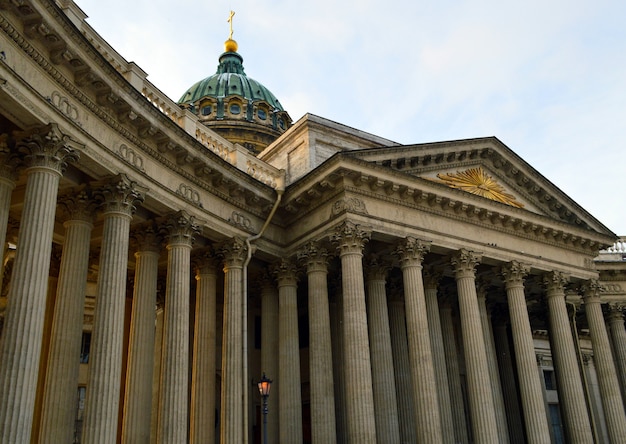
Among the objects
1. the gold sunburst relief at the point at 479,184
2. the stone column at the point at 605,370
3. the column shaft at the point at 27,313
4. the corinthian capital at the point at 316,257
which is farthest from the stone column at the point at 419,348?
the column shaft at the point at 27,313

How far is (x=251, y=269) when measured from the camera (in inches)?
991

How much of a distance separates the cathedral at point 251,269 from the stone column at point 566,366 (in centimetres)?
9

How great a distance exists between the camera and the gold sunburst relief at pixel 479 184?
26156 millimetres

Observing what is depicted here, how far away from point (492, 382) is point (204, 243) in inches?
507

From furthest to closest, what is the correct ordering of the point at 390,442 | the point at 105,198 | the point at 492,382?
1. the point at 492,382
2. the point at 390,442
3. the point at 105,198

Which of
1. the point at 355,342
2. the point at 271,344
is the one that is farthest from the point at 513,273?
the point at 271,344

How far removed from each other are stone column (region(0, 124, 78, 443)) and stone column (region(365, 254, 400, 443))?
12.3 m

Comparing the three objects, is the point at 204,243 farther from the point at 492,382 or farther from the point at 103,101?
the point at 492,382

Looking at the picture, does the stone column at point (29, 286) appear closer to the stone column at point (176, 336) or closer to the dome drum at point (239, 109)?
the stone column at point (176, 336)

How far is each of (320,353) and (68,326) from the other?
839 centimetres

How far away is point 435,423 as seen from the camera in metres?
21.1

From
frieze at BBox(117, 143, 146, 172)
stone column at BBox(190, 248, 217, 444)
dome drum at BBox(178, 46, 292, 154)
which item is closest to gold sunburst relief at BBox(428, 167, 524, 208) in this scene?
stone column at BBox(190, 248, 217, 444)

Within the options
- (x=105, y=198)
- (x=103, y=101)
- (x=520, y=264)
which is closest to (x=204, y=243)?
(x=105, y=198)

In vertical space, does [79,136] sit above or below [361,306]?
above
